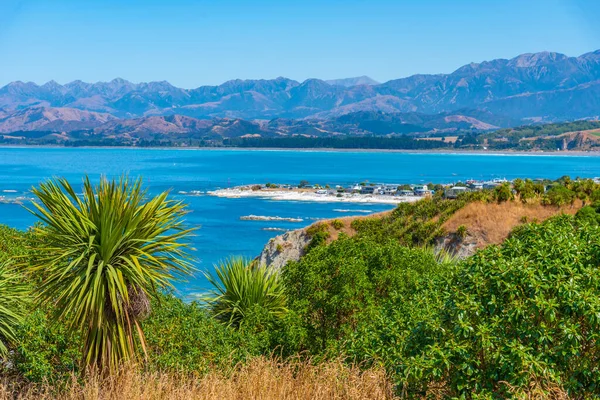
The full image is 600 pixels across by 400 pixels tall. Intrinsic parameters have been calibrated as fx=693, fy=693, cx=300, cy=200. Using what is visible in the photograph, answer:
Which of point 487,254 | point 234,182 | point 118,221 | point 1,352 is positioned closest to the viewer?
point 487,254

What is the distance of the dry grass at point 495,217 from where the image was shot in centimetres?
2883

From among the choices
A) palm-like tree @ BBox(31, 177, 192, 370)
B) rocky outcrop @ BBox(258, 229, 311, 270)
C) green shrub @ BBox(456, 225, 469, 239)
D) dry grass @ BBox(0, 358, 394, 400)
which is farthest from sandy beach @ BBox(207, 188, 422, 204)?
dry grass @ BBox(0, 358, 394, 400)

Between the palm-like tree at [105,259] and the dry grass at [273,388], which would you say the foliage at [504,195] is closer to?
the palm-like tree at [105,259]

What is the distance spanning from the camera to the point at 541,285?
22.5 feet

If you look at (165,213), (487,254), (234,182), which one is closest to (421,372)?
(487,254)

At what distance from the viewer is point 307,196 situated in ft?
413

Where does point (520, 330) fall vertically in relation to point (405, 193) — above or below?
above

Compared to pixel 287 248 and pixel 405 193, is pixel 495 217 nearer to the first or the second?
pixel 287 248

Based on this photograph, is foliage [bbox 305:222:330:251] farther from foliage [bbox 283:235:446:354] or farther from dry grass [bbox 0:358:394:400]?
dry grass [bbox 0:358:394:400]

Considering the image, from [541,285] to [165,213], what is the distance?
582cm

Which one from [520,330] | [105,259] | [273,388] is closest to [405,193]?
[105,259]

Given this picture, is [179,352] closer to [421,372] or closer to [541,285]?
[421,372]

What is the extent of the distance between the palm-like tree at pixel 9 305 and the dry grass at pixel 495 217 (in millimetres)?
20491

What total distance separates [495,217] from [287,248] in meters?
10.6
